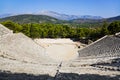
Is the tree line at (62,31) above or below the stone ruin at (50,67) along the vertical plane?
below

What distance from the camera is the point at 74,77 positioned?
42.2ft

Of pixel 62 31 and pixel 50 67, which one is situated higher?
pixel 50 67

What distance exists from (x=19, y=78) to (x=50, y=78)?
153cm

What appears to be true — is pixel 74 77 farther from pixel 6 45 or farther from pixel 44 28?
pixel 44 28

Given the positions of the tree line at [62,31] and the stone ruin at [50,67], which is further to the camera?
the tree line at [62,31]

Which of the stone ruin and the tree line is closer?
the stone ruin

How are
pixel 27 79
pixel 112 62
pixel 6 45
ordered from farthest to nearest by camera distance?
pixel 6 45
pixel 112 62
pixel 27 79

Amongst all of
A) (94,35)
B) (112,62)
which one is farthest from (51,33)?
(112,62)

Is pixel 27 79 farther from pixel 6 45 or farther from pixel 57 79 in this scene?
pixel 6 45

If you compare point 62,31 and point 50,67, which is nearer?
point 50,67

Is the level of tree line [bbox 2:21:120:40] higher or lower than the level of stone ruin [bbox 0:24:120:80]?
lower

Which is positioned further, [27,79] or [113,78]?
[113,78]

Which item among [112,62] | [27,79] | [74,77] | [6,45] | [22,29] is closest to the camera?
[27,79]

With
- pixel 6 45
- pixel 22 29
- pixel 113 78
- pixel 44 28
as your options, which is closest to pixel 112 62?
pixel 113 78
